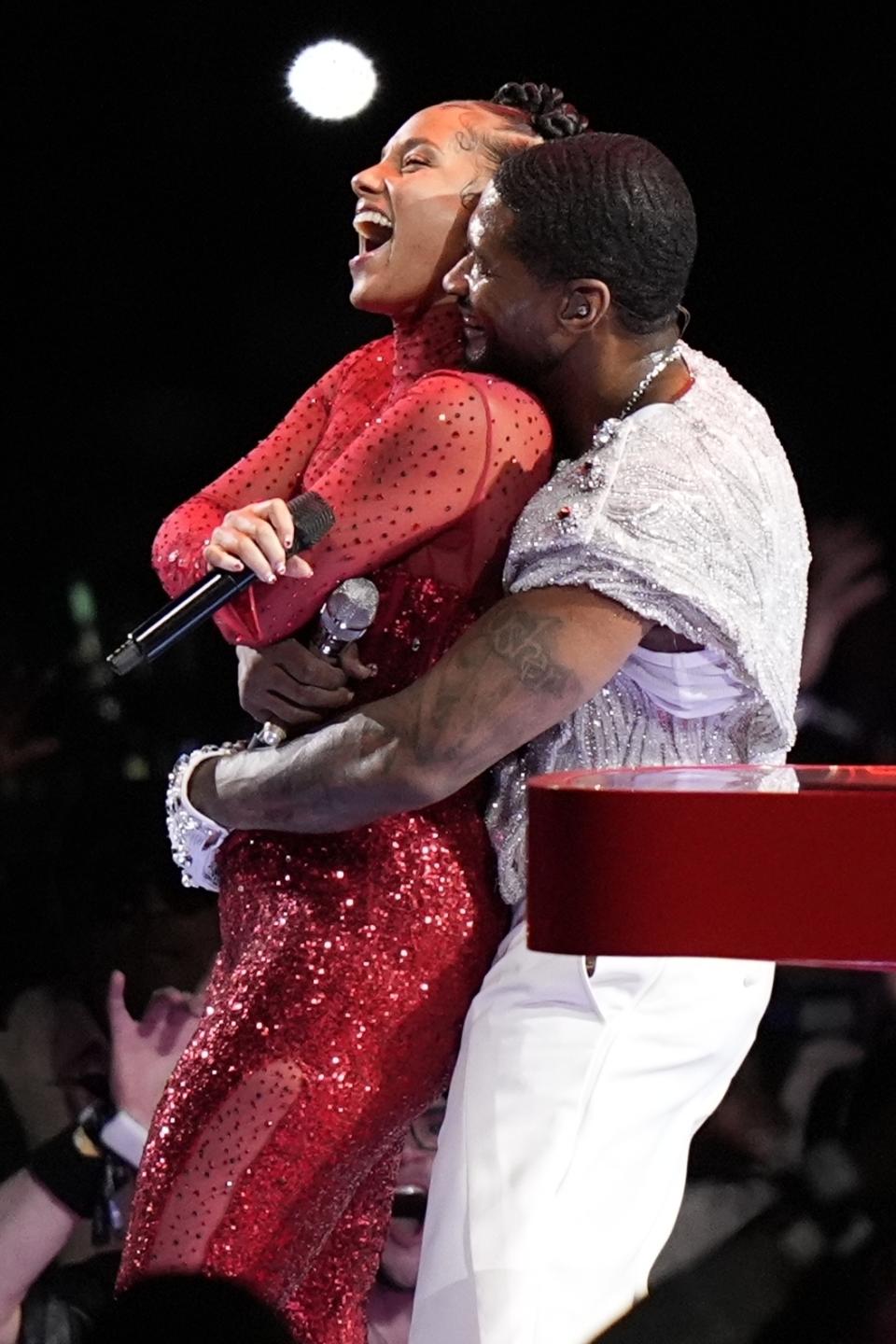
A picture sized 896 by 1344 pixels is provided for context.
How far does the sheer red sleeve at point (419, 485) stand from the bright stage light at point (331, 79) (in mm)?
1270

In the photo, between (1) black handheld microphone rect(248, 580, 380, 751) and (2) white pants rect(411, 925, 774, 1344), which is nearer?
(2) white pants rect(411, 925, 774, 1344)

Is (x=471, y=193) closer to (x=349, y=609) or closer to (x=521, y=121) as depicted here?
(x=521, y=121)

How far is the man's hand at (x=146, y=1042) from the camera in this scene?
276cm

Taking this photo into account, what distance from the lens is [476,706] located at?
5.17 feet

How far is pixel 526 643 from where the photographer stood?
5.16 ft

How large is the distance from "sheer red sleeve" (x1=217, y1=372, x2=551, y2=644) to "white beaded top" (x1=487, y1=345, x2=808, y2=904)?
0.15 ft

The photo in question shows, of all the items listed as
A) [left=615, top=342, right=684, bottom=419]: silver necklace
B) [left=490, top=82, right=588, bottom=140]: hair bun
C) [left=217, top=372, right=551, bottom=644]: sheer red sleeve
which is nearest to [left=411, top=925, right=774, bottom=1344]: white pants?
[left=217, top=372, right=551, bottom=644]: sheer red sleeve

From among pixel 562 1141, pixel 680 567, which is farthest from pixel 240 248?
pixel 562 1141

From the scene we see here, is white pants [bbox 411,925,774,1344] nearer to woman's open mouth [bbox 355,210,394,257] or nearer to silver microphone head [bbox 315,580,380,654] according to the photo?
silver microphone head [bbox 315,580,380,654]

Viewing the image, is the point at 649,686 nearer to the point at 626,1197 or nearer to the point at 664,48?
the point at 626,1197

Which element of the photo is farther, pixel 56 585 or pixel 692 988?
pixel 56 585

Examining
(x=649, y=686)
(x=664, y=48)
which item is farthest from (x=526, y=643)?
(x=664, y=48)

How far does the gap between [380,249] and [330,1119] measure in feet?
2.86

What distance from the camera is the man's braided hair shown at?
1.68m
